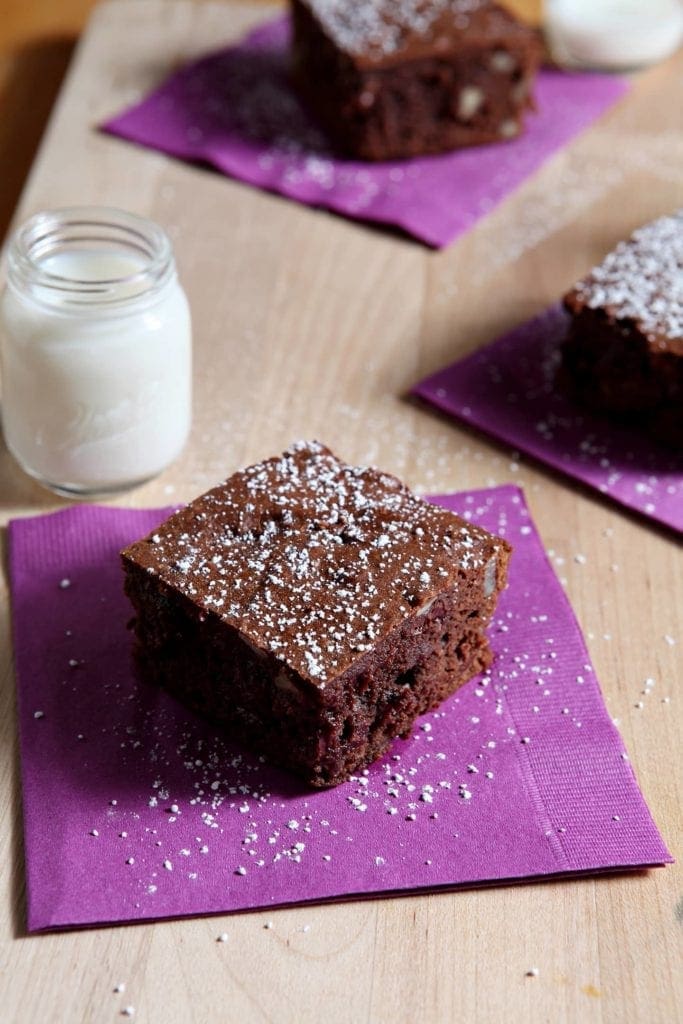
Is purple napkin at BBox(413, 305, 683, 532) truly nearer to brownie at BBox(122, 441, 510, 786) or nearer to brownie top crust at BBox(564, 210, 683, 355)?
brownie top crust at BBox(564, 210, 683, 355)

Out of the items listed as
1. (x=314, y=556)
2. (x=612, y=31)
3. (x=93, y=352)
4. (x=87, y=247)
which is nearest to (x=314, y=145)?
(x=612, y=31)

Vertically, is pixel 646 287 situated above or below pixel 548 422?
above

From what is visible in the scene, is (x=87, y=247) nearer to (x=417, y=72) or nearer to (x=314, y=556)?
(x=314, y=556)

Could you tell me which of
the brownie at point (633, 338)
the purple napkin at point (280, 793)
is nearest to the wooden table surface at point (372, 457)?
the purple napkin at point (280, 793)

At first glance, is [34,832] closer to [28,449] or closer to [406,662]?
[406,662]

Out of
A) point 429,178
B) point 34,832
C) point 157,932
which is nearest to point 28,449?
point 34,832

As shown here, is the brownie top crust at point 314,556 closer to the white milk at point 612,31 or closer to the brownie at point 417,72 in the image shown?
the brownie at point 417,72

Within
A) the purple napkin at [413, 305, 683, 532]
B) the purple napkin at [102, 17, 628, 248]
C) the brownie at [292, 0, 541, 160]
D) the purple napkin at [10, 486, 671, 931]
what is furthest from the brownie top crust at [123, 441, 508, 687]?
the brownie at [292, 0, 541, 160]
